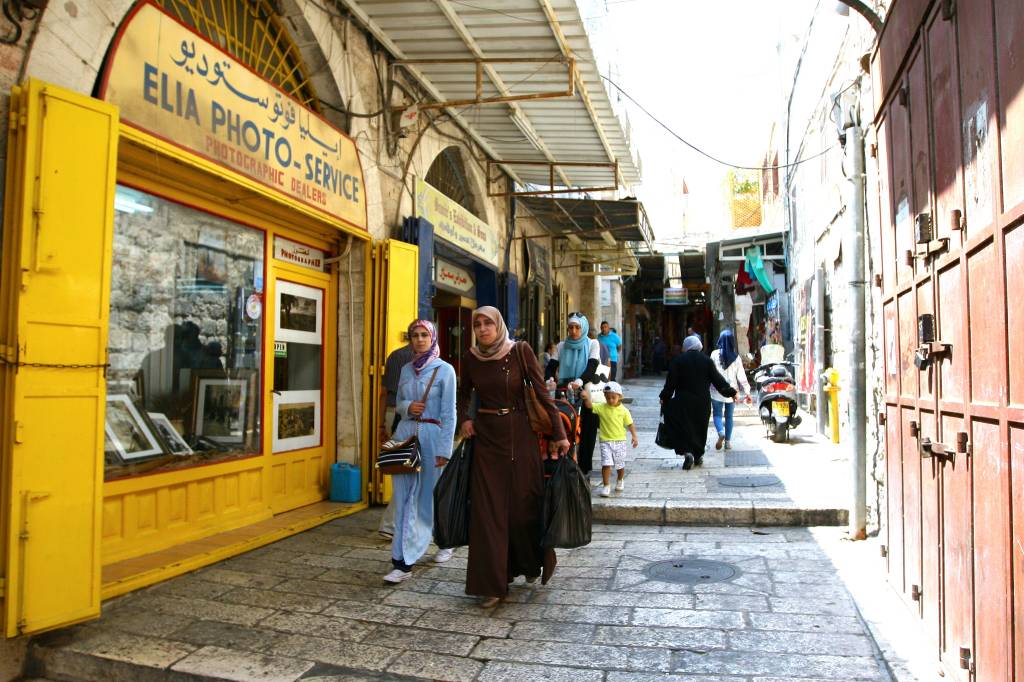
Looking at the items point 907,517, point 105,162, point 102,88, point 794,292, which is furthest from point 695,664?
point 794,292

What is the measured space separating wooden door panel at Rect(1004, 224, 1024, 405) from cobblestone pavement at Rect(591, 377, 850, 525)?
13.4ft

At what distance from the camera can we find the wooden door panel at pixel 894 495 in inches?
160

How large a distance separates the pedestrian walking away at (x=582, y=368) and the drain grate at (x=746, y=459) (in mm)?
1898

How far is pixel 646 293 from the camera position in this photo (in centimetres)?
3347

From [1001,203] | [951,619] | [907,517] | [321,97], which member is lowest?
[951,619]

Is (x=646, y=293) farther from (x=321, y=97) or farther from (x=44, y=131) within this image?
(x=44, y=131)

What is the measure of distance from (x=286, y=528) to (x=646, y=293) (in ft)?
95.4

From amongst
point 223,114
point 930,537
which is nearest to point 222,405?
point 223,114

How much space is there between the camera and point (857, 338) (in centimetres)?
534

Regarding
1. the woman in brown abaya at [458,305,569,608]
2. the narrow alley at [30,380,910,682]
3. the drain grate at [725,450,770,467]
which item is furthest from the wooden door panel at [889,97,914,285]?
the drain grate at [725,450,770,467]

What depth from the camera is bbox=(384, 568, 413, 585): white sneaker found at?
4.63 m

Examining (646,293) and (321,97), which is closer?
(321,97)

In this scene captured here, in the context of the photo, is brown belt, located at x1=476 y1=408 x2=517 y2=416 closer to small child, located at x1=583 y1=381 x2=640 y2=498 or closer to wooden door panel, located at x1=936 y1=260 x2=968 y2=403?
wooden door panel, located at x1=936 y1=260 x2=968 y2=403

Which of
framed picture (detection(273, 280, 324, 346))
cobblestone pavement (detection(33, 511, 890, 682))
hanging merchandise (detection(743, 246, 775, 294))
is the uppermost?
hanging merchandise (detection(743, 246, 775, 294))
